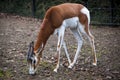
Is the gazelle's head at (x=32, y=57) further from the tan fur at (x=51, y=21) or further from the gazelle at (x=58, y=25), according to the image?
the tan fur at (x=51, y=21)

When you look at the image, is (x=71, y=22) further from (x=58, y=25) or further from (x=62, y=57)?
(x=62, y=57)

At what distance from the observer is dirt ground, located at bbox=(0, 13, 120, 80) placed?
6290 mm

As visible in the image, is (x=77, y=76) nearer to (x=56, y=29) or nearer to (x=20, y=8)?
(x=56, y=29)

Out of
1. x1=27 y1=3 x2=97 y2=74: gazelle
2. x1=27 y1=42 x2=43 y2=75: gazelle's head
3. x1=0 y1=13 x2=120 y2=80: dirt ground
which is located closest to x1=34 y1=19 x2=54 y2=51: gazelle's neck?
x1=27 y1=3 x2=97 y2=74: gazelle

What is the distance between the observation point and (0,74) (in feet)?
20.5

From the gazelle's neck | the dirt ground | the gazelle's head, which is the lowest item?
the dirt ground

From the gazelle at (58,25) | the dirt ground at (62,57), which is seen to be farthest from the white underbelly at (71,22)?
the dirt ground at (62,57)

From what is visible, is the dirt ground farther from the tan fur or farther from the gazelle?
the tan fur

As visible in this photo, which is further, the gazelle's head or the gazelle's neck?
the gazelle's neck

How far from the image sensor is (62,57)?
25.8 feet

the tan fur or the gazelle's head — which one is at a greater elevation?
the tan fur

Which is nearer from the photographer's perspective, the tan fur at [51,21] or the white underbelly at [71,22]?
the tan fur at [51,21]

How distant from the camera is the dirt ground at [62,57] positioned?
6.29 metres

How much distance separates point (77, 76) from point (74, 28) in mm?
1340
